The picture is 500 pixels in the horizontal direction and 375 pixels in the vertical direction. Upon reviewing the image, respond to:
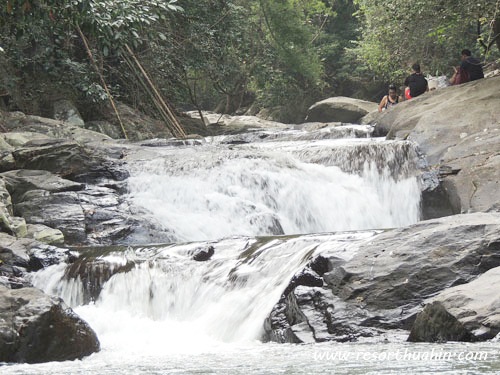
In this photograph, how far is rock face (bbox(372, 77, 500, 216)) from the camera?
10688mm

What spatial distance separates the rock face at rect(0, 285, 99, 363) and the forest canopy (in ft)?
10.00

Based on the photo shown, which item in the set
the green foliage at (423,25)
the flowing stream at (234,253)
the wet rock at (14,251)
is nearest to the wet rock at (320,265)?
the flowing stream at (234,253)

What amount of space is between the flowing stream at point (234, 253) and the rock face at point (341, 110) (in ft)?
28.8

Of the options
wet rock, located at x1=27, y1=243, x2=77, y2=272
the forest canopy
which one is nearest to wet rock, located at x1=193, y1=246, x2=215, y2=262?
wet rock, located at x1=27, y1=243, x2=77, y2=272

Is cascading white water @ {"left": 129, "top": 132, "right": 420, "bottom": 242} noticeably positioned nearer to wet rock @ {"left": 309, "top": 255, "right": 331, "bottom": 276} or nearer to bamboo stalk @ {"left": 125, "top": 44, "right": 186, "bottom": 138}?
wet rock @ {"left": 309, "top": 255, "right": 331, "bottom": 276}

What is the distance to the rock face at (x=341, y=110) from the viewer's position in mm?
25188

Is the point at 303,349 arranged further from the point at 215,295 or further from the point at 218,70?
the point at 218,70

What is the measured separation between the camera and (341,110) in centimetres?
2542

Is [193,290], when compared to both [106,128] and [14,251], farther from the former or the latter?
[106,128]

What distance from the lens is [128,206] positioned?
11547 mm

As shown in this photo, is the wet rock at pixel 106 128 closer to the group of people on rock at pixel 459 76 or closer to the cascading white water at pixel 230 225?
the cascading white water at pixel 230 225

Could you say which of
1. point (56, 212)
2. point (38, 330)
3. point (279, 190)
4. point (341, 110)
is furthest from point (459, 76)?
point (38, 330)

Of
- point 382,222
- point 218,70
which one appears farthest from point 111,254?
point 218,70

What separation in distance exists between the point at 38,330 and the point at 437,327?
10.9ft
